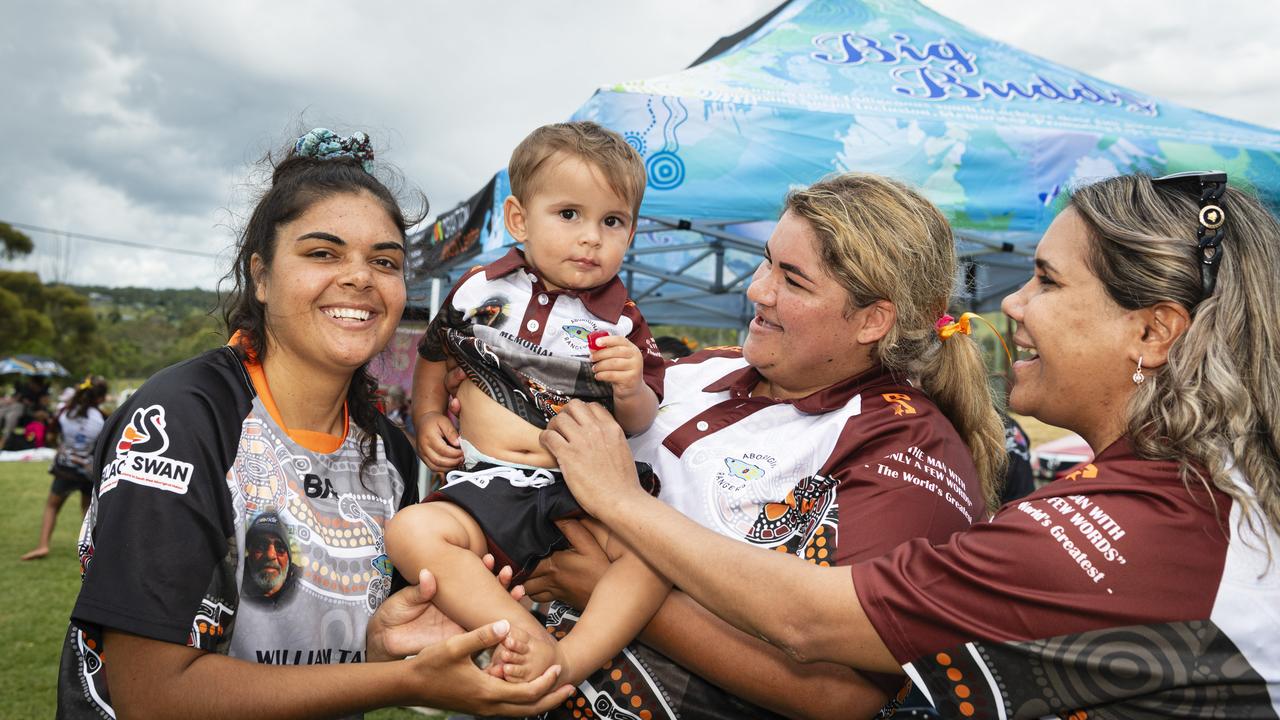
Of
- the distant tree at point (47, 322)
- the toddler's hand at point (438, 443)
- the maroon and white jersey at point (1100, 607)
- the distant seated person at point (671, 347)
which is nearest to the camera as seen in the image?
the maroon and white jersey at point (1100, 607)

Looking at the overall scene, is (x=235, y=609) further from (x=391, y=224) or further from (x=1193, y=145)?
(x=1193, y=145)

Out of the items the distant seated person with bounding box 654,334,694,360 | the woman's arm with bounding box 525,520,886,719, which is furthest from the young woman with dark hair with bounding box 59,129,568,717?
the distant seated person with bounding box 654,334,694,360

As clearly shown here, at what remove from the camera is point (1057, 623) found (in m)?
1.54

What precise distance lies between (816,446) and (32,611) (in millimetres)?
8221

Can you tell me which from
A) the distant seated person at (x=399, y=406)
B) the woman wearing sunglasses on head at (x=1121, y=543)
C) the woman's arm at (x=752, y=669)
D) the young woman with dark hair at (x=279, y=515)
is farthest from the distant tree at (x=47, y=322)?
the woman wearing sunglasses on head at (x=1121, y=543)

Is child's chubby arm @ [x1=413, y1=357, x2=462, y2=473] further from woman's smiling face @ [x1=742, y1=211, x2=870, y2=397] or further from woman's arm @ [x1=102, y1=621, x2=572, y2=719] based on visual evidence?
woman's smiling face @ [x1=742, y1=211, x2=870, y2=397]

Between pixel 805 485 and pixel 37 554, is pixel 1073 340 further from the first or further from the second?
pixel 37 554

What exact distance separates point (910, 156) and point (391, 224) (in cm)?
342

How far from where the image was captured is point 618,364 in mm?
2330

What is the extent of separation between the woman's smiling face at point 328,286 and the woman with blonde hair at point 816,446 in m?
0.70

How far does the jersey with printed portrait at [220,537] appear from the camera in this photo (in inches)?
68.9

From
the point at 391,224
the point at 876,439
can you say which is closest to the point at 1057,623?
the point at 876,439

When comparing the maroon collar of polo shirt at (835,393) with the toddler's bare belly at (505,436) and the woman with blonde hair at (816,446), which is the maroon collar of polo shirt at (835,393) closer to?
the woman with blonde hair at (816,446)

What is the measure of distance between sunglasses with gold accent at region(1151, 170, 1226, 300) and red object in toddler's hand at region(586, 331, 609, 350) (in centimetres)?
146
